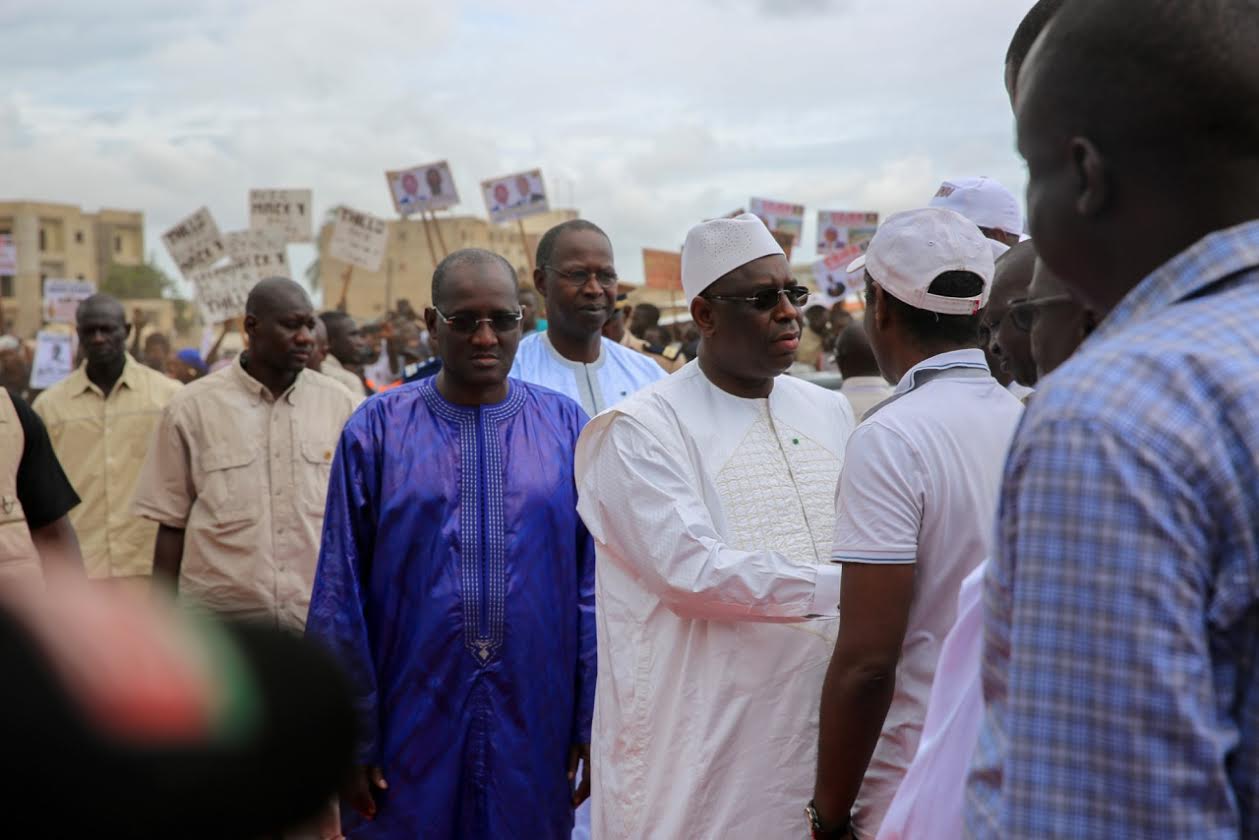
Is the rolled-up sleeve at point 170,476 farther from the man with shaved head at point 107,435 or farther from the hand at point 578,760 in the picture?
the hand at point 578,760

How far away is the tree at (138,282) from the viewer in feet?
248

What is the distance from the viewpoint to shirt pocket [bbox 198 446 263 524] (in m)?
6.11

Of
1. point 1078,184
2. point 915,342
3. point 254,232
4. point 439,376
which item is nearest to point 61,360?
point 254,232

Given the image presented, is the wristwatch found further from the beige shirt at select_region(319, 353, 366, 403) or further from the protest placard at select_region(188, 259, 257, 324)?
the protest placard at select_region(188, 259, 257, 324)

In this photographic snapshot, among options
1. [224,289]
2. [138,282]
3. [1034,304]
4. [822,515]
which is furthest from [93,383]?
[138,282]

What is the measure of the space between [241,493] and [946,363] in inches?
154

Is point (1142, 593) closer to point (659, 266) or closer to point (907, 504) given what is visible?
point (907, 504)

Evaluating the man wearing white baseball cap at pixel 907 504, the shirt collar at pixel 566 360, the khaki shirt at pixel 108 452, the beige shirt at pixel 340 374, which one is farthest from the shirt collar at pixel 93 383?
the man wearing white baseball cap at pixel 907 504

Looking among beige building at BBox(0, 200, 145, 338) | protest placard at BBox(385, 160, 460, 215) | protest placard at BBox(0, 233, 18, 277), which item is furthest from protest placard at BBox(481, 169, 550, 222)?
beige building at BBox(0, 200, 145, 338)

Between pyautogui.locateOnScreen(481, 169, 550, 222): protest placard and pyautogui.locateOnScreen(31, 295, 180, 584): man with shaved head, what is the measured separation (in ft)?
21.3

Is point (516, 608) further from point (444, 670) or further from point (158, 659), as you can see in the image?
point (158, 659)

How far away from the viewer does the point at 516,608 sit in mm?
4535

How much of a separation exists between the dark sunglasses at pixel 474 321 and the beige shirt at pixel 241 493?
1475mm

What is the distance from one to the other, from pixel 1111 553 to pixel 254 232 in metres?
12.5
